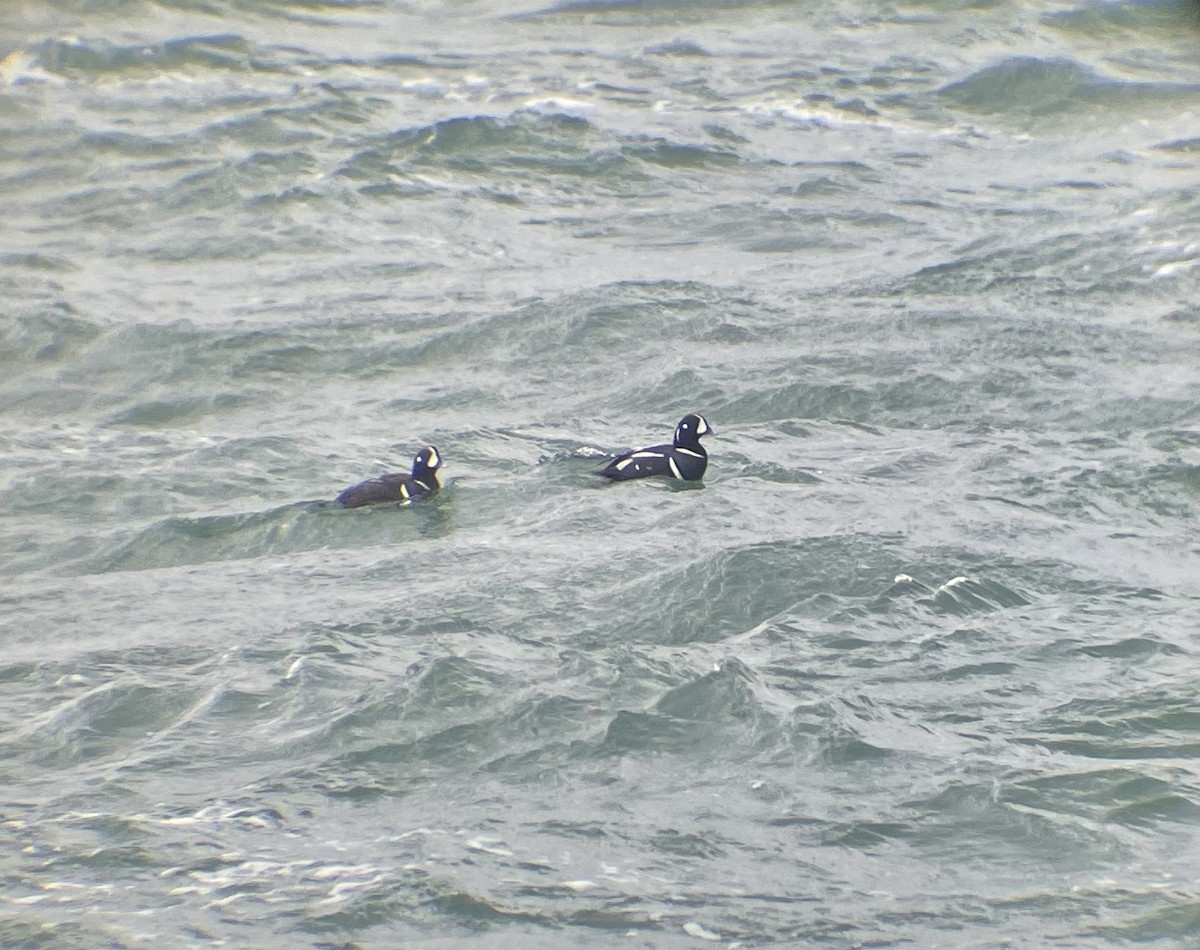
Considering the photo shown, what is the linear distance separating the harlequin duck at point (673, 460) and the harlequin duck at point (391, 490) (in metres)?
1.08

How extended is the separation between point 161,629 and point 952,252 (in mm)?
7574

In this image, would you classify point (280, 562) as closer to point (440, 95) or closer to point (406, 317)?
point (406, 317)

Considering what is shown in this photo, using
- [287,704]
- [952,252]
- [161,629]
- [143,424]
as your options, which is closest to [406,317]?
[143,424]

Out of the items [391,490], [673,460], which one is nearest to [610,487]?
[673,460]

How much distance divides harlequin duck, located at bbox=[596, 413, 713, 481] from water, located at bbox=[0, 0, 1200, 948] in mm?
135

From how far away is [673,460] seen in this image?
39.2 feet

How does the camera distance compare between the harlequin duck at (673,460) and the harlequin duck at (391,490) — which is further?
the harlequin duck at (673,460)

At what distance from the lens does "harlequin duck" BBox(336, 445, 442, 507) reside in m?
11.6

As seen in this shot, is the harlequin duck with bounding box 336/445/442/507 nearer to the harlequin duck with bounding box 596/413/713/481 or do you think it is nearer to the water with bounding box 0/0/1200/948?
the water with bounding box 0/0/1200/948

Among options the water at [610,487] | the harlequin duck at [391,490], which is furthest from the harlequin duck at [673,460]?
the harlequin duck at [391,490]

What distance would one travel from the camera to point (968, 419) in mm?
12648

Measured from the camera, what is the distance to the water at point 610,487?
25.3ft

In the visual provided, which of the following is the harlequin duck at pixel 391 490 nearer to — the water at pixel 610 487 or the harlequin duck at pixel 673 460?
the water at pixel 610 487

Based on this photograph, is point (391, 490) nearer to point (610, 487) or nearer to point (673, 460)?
point (610, 487)
